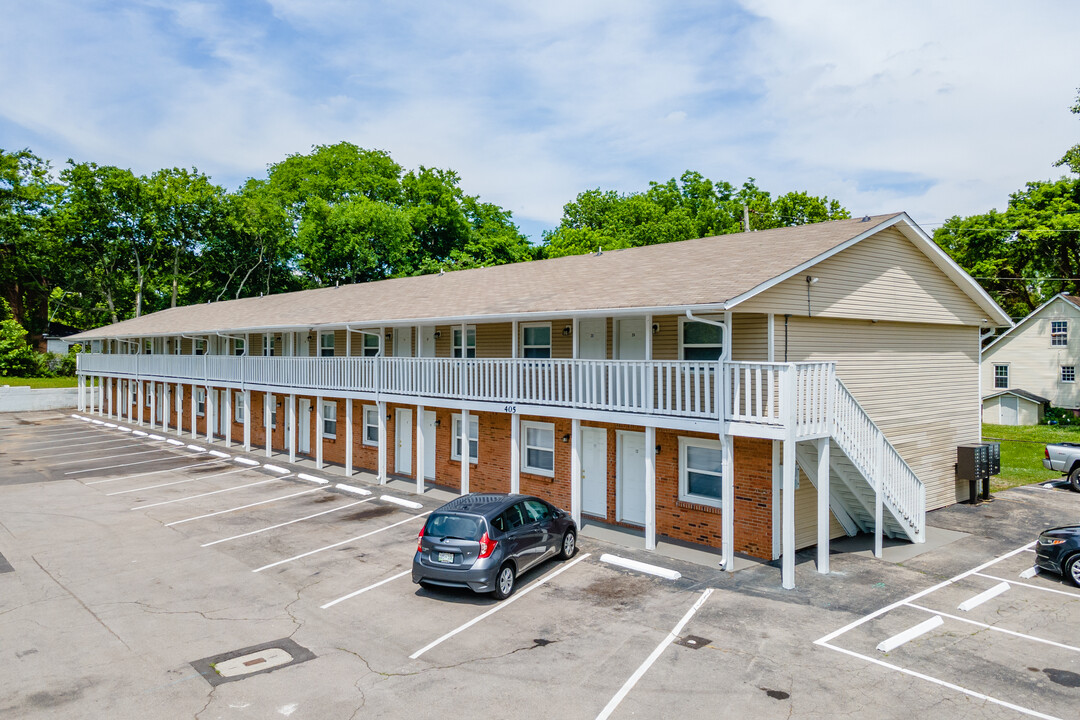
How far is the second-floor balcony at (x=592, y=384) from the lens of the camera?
39.3 feet

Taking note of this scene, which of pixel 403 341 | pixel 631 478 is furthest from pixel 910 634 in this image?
pixel 403 341

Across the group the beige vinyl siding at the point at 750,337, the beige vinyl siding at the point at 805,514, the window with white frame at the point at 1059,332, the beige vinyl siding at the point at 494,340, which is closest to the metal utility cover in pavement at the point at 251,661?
the beige vinyl siding at the point at 750,337

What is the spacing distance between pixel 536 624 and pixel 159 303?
2440 inches

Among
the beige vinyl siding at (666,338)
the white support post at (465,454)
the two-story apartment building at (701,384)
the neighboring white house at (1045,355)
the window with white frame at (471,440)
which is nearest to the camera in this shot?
the two-story apartment building at (701,384)

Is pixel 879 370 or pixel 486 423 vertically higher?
pixel 879 370

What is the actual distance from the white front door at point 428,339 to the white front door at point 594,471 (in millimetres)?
6541

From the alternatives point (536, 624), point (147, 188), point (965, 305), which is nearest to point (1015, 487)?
point (965, 305)

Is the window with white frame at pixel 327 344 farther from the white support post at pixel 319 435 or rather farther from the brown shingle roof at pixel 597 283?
the white support post at pixel 319 435

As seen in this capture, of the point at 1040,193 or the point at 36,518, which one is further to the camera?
the point at 1040,193

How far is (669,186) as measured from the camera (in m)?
63.7

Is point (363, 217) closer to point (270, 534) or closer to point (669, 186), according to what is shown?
point (669, 186)

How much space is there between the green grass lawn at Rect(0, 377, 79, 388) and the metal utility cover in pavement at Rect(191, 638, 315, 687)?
165 feet

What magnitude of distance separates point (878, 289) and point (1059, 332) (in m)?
30.6

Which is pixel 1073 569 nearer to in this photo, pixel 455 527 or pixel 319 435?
pixel 455 527
